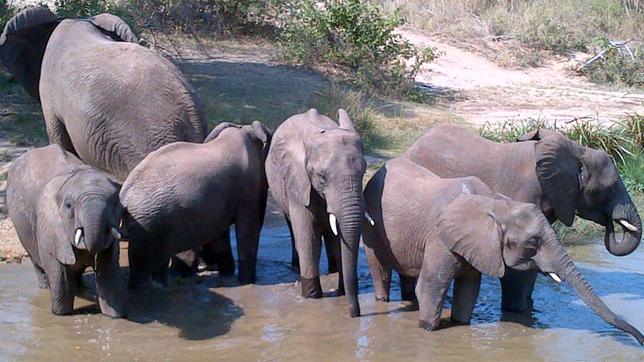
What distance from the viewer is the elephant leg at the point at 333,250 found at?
8.59 meters

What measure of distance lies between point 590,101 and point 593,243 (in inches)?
239

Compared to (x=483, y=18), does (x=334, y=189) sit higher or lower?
higher

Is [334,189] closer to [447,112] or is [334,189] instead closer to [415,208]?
[415,208]

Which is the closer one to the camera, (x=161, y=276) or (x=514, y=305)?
(x=514, y=305)

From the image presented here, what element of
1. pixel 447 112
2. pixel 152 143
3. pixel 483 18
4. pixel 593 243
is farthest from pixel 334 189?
pixel 483 18

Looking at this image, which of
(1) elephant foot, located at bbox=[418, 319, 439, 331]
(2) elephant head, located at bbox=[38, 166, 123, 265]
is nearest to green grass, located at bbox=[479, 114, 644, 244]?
(1) elephant foot, located at bbox=[418, 319, 439, 331]

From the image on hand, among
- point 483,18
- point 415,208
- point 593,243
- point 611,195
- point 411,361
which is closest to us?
point 411,361

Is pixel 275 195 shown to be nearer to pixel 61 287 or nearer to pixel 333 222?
pixel 333 222

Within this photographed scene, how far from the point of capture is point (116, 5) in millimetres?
14742

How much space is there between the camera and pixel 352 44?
52.2ft

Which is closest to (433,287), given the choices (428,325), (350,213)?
(428,325)

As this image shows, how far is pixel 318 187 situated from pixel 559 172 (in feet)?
5.78

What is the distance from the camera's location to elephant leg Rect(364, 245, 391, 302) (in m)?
8.21

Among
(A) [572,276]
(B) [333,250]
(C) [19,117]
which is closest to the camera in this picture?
(A) [572,276]
